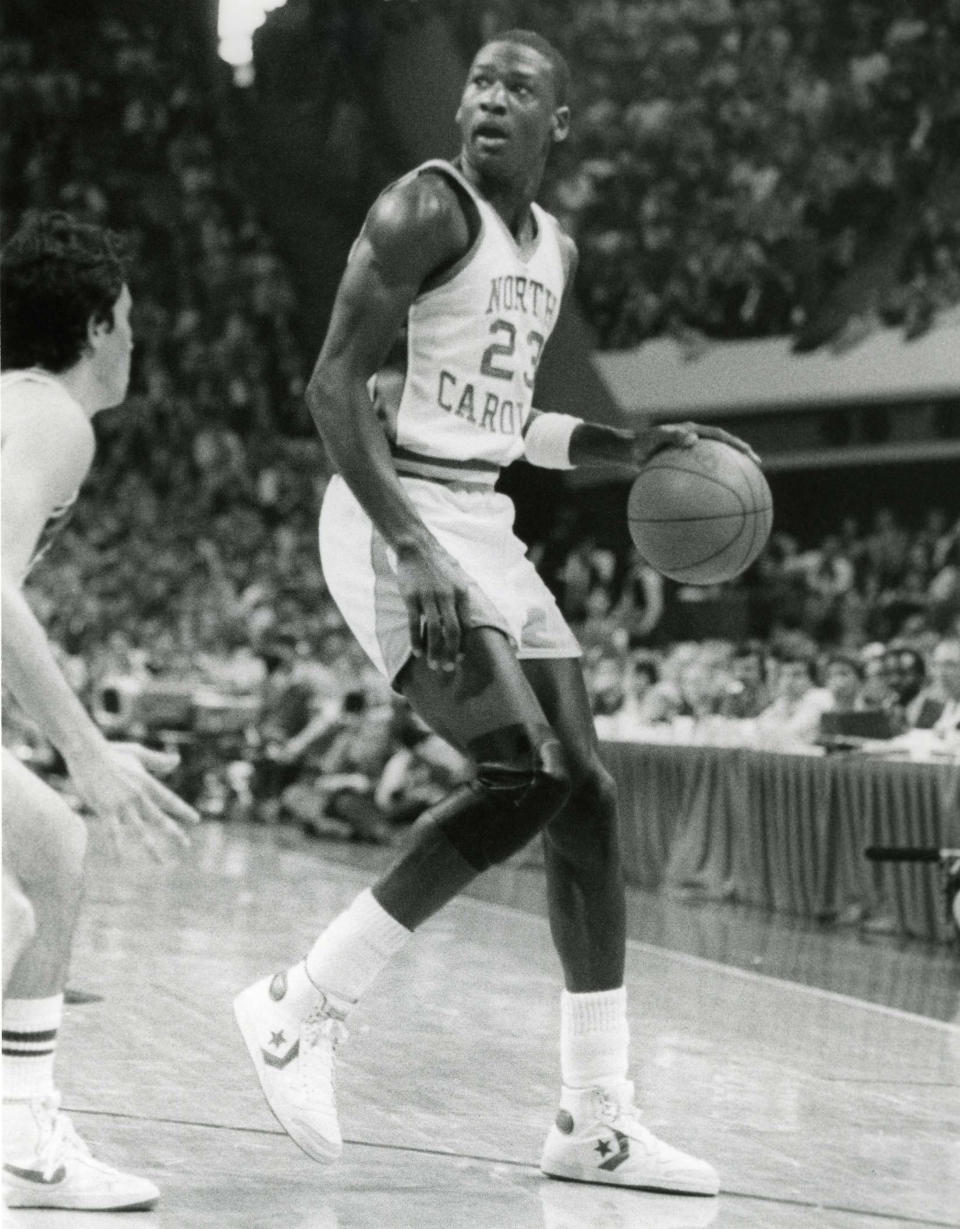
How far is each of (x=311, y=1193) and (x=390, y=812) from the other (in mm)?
8731

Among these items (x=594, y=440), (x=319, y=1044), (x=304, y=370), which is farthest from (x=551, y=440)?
(x=304, y=370)

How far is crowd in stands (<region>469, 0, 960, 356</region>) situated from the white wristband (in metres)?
14.1

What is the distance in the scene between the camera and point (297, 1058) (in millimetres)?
3379

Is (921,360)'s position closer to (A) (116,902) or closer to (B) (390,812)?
(B) (390,812)

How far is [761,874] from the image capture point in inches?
361

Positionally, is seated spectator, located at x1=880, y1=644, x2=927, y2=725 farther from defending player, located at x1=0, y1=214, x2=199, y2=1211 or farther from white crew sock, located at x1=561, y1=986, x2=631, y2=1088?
defending player, located at x1=0, y1=214, x2=199, y2=1211

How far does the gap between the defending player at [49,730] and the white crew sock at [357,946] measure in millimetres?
474

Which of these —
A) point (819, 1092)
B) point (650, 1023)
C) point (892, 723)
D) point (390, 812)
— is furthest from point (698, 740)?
point (819, 1092)

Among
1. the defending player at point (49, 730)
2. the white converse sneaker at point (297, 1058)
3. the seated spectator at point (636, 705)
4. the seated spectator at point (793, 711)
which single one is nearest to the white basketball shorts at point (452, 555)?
the defending player at point (49, 730)

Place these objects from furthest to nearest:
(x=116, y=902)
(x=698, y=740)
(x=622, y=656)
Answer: (x=622, y=656) → (x=698, y=740) → (x=116, y=902)

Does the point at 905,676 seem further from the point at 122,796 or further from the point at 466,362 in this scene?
the point at 122,796

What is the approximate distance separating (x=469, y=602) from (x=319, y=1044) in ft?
2.85

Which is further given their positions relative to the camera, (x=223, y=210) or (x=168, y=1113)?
(x=223, y=210)

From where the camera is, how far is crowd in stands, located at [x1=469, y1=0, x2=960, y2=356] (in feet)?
58.5
